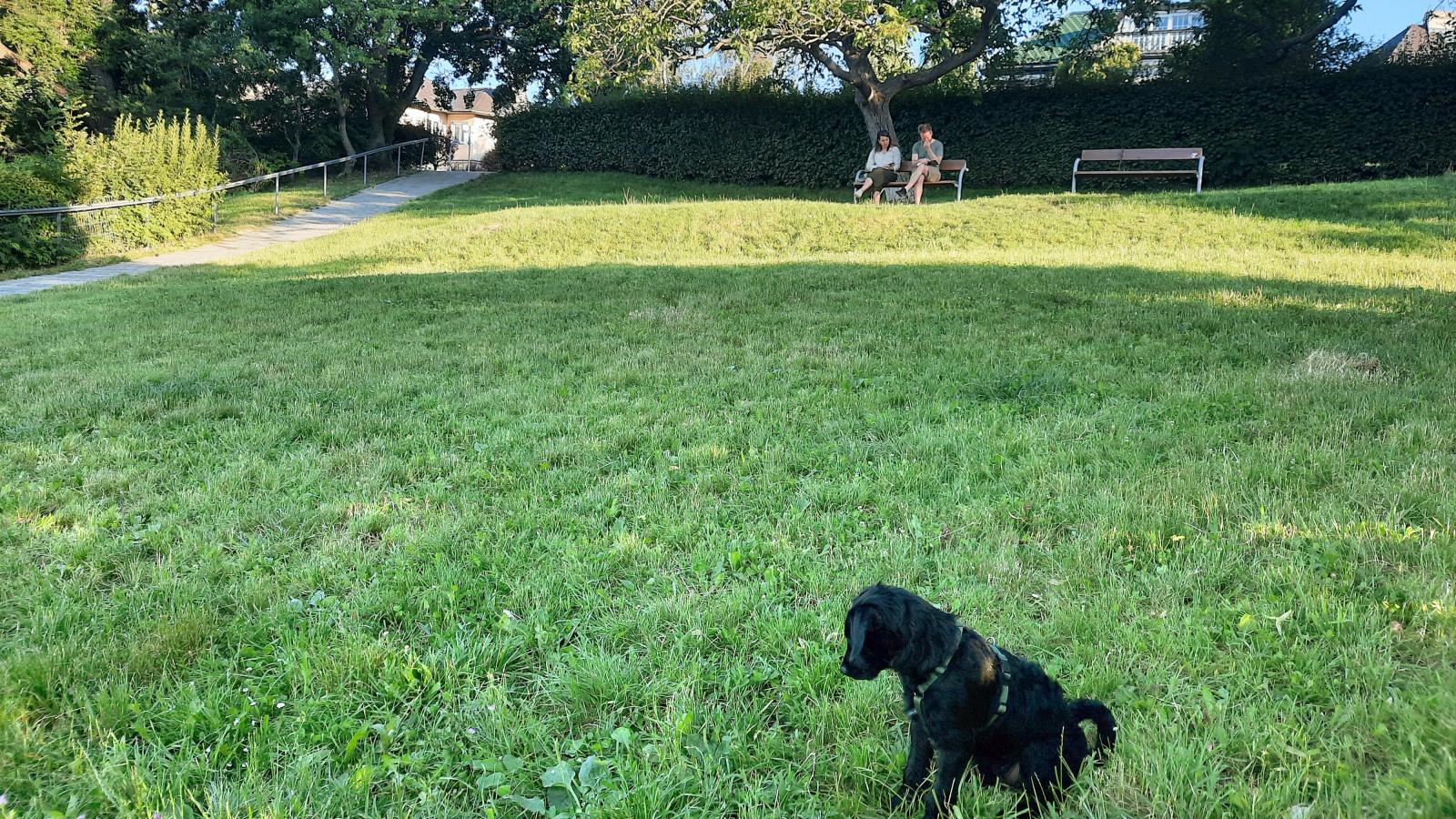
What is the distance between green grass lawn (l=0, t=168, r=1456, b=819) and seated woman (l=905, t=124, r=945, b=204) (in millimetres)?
8335

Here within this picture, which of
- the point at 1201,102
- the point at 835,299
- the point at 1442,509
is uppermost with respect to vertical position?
the point at 1201,102

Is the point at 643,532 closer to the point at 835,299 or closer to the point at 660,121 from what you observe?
the point at 835,299

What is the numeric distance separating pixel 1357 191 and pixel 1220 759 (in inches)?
555

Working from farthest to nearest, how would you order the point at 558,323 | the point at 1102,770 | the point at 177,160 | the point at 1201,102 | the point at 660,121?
1. the point at 660,121
2. the point at 1201,102
3. the point at 177,160
4. the point at 558,323
5. the point at 1102,770

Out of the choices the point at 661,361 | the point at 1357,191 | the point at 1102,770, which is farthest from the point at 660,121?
the point at 1102,770

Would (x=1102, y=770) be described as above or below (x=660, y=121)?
below

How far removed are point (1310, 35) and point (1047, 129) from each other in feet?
19.3

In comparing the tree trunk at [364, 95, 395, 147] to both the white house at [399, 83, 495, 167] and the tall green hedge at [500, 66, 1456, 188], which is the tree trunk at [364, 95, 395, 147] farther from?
the tall green hedge at [500, 66, 1456, 188]

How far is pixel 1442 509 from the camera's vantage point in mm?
3041

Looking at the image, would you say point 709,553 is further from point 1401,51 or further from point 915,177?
point 1401,51

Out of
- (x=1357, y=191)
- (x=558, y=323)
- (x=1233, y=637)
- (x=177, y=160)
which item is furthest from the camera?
(x=177, y=160)

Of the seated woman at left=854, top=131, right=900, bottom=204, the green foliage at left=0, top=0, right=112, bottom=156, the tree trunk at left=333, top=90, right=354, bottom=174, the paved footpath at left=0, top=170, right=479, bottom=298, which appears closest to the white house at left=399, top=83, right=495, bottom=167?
the tree trunk at left=333, top=90, right=354, bottom=174

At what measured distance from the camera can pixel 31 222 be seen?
44.1 feet

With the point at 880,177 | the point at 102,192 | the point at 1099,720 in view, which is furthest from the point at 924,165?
the point at 102,192
